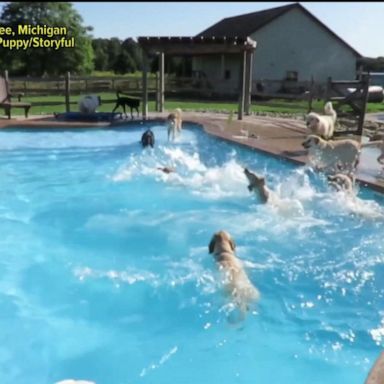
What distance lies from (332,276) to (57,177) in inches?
268

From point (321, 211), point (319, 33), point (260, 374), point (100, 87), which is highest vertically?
point (319, 33)

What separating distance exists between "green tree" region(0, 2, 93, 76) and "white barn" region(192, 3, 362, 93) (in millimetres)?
15272

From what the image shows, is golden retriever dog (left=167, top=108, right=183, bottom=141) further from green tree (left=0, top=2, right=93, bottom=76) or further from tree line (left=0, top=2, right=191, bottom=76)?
green tree (left=0, top=2, right=93, bottom=76)

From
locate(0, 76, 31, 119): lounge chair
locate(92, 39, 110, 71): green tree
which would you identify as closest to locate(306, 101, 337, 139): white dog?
locate(0, 76, 31, 119): lounge chair

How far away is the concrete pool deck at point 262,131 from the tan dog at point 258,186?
1.76m

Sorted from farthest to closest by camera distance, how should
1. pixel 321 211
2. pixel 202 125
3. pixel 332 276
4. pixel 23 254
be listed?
pixel 202 125, pixel 321 211, pixel 23 254, pixel 332 276

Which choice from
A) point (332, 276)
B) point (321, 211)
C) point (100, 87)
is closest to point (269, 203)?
point (321, 211)

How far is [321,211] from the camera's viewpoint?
7.55m

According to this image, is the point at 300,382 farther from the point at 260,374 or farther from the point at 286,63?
the point at 286,63

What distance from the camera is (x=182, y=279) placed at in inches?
227

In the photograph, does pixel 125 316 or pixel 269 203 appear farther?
pixel 269 203

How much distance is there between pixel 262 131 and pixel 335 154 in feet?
17.8

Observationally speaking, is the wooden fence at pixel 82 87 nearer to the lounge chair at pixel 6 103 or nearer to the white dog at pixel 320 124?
the lounge chair at pixel 6 103

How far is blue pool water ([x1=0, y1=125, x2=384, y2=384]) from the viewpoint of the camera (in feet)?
14.5
